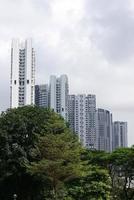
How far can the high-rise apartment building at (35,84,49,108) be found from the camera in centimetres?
5831

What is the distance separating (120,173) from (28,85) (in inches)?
714

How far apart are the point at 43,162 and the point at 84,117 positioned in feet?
106

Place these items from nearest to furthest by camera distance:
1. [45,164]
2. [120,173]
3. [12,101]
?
[45,164], [120,173], [12,101]

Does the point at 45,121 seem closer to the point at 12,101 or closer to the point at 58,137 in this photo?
the point at 58,137

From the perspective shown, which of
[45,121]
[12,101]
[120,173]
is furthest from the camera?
[12,101]

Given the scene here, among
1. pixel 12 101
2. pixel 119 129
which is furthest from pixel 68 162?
pixel 119 129

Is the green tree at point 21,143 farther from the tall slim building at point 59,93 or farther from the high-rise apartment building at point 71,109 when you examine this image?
the high-rise apartment building at point 71,109

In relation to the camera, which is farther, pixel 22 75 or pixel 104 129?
pixel 104 129

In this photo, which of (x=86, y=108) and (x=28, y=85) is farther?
(x=86, y=108)

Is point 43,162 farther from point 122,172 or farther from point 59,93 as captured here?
point 59,93

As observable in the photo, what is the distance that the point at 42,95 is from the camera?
2306 inches

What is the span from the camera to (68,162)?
30438mm

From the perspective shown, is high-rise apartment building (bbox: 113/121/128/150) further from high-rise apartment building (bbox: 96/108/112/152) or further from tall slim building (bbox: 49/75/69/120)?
tall slim building (bbox: 49/75/69/120)

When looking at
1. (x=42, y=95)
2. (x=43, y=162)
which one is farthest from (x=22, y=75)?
(x=43, y=162)
